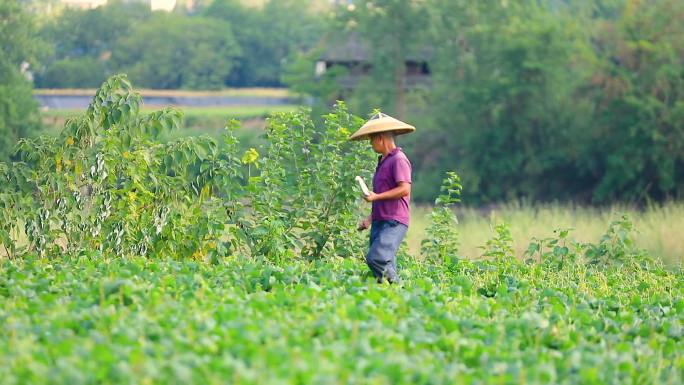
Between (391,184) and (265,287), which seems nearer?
(265,287)

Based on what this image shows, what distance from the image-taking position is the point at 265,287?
8695mm

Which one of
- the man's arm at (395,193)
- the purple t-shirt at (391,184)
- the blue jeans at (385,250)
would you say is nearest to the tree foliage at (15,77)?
the purple t-shirt at (391,184)

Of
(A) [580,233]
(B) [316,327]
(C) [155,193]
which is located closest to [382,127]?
(C) [155,193]

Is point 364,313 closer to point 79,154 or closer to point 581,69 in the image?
point 79,154

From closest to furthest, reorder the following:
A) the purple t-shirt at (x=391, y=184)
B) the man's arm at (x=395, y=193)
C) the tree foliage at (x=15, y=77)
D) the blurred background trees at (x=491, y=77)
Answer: the man's arm at (x=395, y=193) < the purple t-shirt at (x=391, y=184) < the blurred background trees at (x=491, y=77) < the tree foliage at (x=15, y=77)

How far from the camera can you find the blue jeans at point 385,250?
30.3 feet

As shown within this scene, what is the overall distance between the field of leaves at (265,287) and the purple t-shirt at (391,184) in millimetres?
573

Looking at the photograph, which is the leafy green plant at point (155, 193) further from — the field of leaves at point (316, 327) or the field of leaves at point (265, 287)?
the field of leaves at point (316, 327)

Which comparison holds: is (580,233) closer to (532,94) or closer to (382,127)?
(382,127)

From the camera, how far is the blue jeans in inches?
364

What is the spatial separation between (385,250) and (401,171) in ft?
2.25

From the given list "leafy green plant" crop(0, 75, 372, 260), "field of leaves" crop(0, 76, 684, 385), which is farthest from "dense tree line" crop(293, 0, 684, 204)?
"leafy green plant" crop(0, 75, 372, 260)

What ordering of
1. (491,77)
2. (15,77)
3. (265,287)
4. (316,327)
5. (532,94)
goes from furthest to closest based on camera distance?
(491,77) → (532,94) → (15,77) → (265,287) → (316,327)

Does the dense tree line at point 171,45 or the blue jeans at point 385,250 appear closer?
the blue jeans at point 385,250
